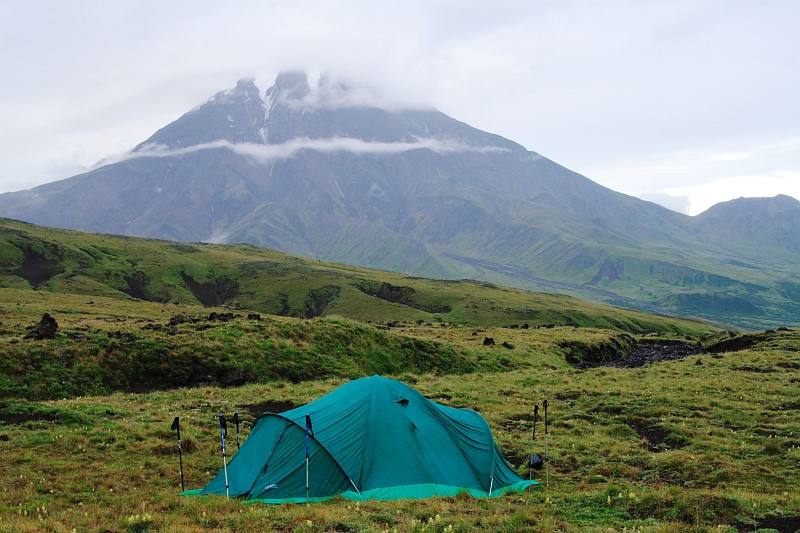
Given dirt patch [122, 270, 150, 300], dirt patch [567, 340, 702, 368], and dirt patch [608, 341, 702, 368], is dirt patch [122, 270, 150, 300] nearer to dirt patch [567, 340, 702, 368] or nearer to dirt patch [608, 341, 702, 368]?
dirt patch [567, 340, 702, 368]

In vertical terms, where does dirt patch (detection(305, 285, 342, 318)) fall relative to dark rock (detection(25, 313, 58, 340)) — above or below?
below

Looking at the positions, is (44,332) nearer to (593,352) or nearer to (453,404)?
(453,404)

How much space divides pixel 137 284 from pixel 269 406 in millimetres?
133473

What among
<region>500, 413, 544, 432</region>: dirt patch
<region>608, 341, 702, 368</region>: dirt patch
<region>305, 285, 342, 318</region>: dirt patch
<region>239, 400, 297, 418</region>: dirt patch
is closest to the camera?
<region>500, 413, 544, 432</region>: dirt patch

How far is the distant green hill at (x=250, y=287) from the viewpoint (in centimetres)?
13625

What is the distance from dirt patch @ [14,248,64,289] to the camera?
441ft

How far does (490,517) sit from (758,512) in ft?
22.4

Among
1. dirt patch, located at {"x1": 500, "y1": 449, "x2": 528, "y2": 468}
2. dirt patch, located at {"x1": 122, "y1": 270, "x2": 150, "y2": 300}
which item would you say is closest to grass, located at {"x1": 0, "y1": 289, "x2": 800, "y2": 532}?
dirt patch, located at {"x1": 500, "y1": 449, "x2": 528, "y2": 468}

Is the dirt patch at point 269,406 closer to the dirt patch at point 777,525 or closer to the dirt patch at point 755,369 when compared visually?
the dirt patch at point 777,525

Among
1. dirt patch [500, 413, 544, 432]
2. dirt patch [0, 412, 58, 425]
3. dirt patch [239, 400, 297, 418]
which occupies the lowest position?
dirt patch [239, 400, 297, 418]

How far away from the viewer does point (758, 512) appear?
532 inches

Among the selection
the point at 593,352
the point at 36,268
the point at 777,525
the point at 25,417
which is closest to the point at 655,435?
the point at 777,525

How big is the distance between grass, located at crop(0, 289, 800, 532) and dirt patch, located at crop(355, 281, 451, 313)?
10720 centimetres

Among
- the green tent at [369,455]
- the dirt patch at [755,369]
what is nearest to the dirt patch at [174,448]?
the green tent at [369,455]
